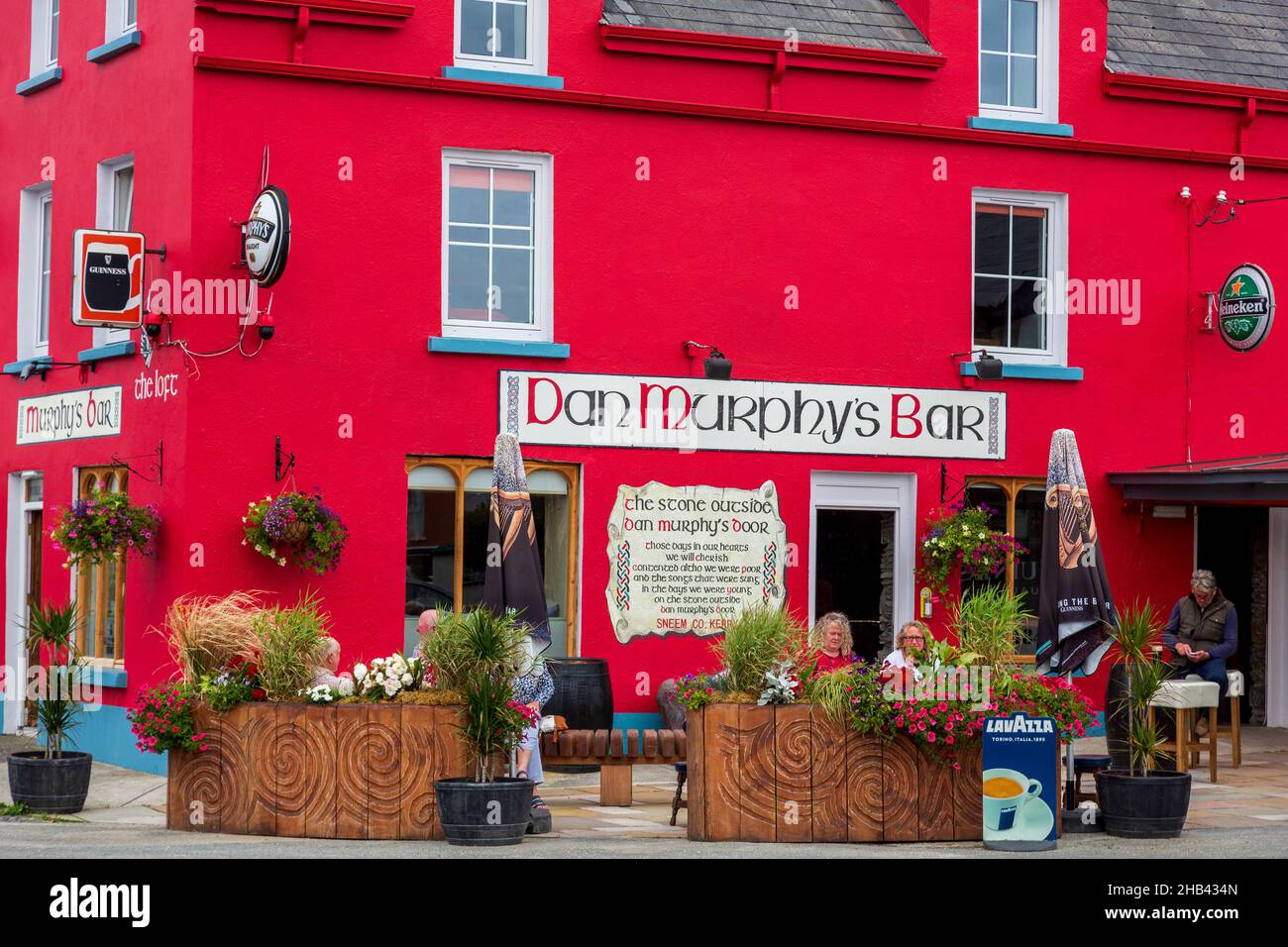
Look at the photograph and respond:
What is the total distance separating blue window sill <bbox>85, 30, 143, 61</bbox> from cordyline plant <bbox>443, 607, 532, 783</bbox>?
7364mm

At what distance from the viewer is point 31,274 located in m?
18.7

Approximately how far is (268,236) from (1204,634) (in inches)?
337

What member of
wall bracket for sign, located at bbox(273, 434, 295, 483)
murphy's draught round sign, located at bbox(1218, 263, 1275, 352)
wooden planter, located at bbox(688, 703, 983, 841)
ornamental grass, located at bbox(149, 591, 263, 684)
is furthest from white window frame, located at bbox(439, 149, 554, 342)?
murphy's draught round sign, located at bbox(1218, 263, 1275, 352)

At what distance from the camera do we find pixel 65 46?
1841 cm

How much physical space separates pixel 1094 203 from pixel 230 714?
10.3 meters

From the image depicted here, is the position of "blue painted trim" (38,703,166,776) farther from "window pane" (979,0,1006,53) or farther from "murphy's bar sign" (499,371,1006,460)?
"window pane" (979,0,1006,53)

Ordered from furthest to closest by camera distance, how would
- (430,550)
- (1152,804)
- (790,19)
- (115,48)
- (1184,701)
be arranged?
(790,19) → (115,48) → (430,550) → (1184,701) → (1152,804)

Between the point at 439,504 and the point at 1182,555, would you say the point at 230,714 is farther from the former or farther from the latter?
the point at 1182,555

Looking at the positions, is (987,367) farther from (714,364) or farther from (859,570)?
(714,364)

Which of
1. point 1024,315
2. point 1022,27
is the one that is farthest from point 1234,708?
point 1022,27

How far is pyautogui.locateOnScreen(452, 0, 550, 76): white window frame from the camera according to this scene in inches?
656

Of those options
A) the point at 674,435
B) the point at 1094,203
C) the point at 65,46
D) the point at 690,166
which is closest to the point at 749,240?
the point at 690,166

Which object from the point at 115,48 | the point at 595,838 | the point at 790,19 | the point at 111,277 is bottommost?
the point at 595,838

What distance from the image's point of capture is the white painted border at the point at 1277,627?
19.0 metres
